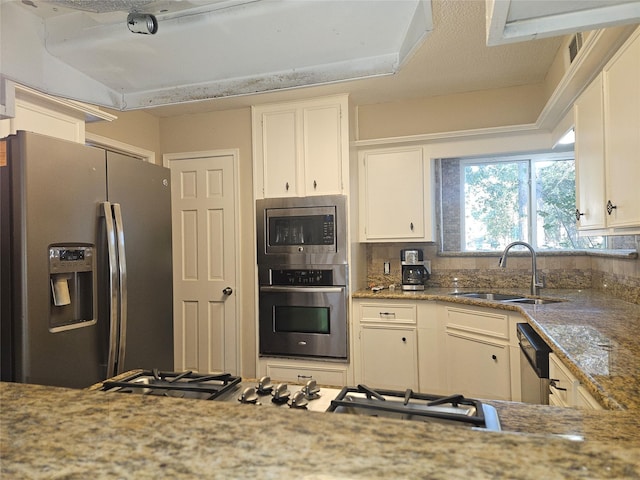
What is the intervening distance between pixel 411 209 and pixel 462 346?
117 cm

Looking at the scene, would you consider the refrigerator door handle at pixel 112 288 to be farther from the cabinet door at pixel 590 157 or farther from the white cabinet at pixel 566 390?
the cabinet door at pixel 590 157

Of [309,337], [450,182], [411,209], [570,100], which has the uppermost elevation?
[570,100]

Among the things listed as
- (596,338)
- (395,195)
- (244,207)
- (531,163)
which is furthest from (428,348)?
(244,207)

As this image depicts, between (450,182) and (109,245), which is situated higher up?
(450,182)

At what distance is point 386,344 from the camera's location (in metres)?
3.15

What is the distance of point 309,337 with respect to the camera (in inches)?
128

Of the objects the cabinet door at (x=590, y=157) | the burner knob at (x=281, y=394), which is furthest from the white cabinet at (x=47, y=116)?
the cabinet door at (x=590, y=157)

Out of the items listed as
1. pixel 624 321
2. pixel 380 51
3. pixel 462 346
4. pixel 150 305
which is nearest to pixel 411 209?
pixel 462 346

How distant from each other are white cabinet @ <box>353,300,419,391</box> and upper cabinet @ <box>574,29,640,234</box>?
1.40m

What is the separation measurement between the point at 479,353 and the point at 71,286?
2.46 metres

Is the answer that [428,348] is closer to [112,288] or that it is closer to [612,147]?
[612,147]

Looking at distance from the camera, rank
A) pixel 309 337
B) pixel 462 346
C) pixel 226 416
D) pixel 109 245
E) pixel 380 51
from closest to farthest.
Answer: pixel 226 416 < pixel 380 51 < pixel 109 245 < pixel 462 346 < pixel 309 337

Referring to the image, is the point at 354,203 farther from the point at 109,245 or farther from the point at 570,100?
the point at 109,245

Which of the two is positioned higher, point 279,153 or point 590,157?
point 279,153
